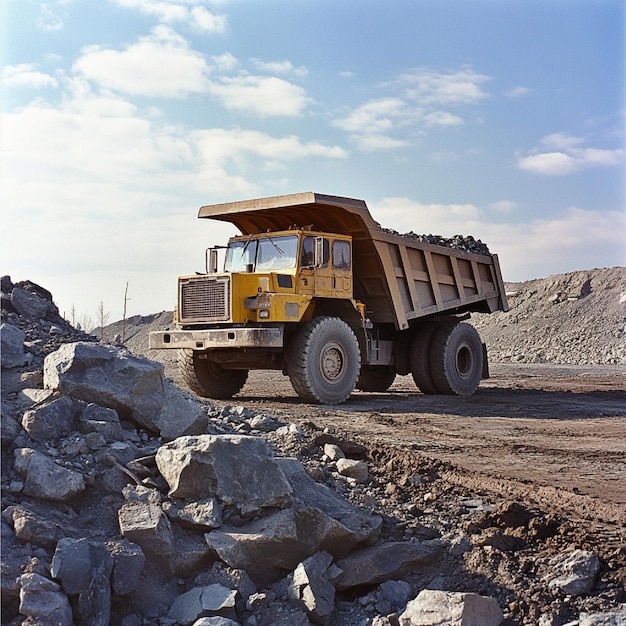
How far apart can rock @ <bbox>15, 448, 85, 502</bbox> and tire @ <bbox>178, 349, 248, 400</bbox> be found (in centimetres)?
785

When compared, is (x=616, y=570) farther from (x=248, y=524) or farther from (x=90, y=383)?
(x=90, y=383)

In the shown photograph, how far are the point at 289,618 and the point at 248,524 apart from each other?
0.74 meters

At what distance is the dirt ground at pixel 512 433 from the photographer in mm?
6703

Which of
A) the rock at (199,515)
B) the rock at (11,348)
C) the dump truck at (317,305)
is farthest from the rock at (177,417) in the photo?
the dump truck at (317,305)

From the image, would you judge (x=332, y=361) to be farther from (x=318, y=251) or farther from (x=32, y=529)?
(x=32, y=529)

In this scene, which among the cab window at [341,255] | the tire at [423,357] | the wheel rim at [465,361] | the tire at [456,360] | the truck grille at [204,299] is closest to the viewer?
the truck grille at [204,299]

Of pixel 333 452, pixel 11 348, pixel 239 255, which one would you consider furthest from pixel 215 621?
pixel 239 255

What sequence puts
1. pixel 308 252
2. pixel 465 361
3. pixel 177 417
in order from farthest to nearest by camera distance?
pixel 465 361 < pixel 308 252 < pixel 177 417

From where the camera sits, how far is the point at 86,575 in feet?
14.4

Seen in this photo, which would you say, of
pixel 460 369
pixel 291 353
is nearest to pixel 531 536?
pixel 291 353

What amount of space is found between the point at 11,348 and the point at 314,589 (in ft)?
10.6

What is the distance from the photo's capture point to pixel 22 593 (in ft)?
13.8

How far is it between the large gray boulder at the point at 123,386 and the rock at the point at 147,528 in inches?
44.8

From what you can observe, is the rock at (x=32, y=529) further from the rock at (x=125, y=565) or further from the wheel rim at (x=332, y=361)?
the wheel rim at (x=332, y=361)
